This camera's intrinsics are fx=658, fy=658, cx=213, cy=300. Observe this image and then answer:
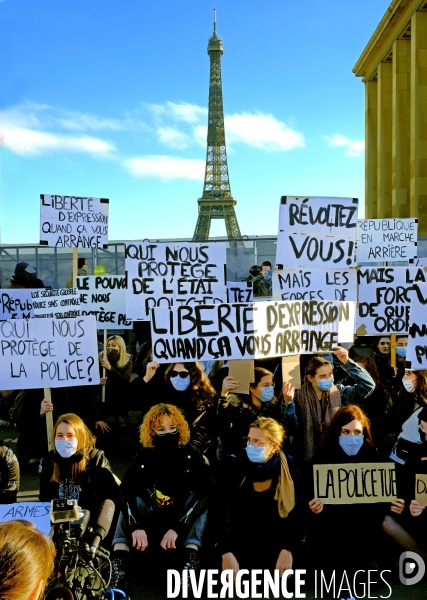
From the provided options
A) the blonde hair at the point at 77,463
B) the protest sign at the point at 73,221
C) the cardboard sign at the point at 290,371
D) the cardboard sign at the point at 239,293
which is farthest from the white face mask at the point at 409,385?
the protest sign at the point at 73,221

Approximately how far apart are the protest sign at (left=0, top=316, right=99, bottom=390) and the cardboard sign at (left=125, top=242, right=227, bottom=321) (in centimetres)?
173

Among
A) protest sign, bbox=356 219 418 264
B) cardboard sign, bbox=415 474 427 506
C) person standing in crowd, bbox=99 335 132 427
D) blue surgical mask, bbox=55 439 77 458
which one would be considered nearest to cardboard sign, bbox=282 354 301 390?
cardboard sign, bbox=415 474 427 506

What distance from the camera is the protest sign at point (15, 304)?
8.41 meters

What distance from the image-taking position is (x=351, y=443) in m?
4.56

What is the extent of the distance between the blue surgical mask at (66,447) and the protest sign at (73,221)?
4.75 metres

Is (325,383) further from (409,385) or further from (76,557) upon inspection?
(76,557)

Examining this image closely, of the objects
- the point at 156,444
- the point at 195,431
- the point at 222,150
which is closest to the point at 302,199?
the point at 195,431

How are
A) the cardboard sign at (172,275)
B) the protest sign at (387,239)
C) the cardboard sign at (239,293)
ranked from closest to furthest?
the cardboard sign at (172,275) < the cardboard sign at (239,293) < the protest sign at (387,239)

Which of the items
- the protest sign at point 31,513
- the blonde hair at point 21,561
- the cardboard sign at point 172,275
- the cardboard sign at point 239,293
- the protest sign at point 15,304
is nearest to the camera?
the blonde hair at point 21,561

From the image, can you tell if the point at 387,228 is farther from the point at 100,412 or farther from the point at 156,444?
the point at 156,444

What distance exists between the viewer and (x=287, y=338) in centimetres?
543

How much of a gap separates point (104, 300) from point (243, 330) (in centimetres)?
361

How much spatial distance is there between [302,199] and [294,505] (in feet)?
11.8

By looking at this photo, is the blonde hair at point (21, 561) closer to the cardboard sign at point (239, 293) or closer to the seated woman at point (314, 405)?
the seated woman at point (314, 405)
